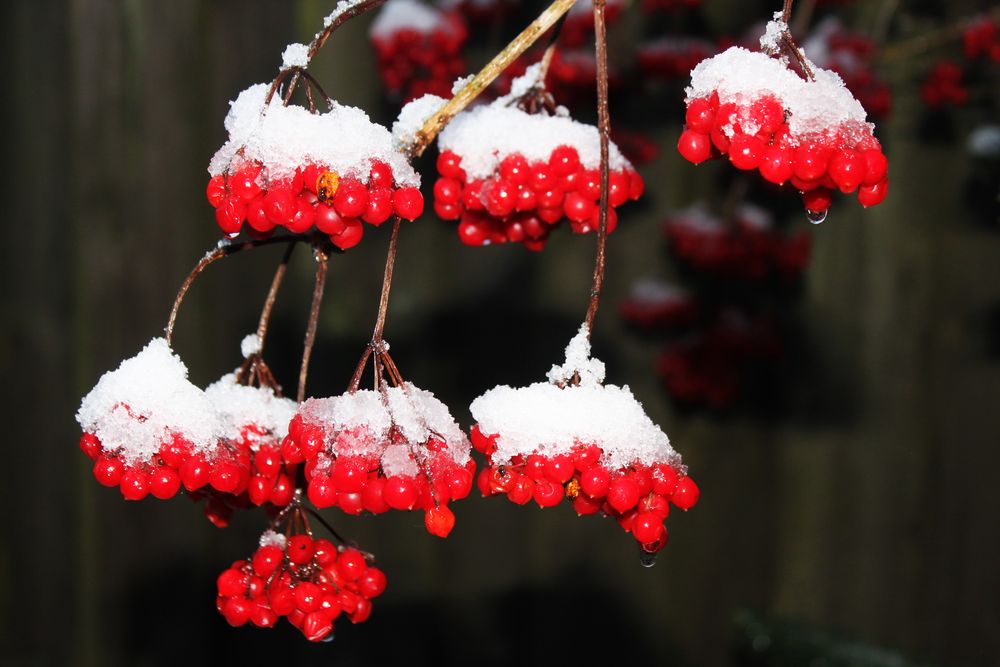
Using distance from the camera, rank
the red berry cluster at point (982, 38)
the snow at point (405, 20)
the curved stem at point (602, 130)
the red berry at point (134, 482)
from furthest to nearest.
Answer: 1. the red berry cluster at point (982, 38)
2. the snow at point (405, 20)
3. the red berry at point (134, 482)
4. the curved stem at point (602, 130)

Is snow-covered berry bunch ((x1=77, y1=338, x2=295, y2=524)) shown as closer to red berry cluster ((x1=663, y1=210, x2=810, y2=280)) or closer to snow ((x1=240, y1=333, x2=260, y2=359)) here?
snow ((x1=240, y1=333, x2=260, y2=359))

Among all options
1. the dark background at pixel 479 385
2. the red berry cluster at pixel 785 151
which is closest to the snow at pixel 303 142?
the red berry cluster at pixel 785 151

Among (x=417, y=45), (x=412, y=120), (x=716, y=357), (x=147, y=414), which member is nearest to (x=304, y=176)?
(x=412, y=120)

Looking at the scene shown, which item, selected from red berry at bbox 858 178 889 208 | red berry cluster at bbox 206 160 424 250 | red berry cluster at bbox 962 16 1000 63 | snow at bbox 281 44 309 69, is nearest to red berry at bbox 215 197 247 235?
red berry cluster at bbox 206 160 424 250

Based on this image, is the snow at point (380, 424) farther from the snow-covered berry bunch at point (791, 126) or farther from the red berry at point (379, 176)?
the snow-covered berry bunch at point (791, 126)

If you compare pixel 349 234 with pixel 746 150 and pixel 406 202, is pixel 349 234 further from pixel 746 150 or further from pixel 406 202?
pixel 746 150
